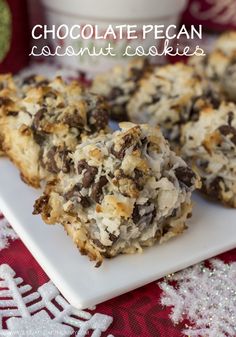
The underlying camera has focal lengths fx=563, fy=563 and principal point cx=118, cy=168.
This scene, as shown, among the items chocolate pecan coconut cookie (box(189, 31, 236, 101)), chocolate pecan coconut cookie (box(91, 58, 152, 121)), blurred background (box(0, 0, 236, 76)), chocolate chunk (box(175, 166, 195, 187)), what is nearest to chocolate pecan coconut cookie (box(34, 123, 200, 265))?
chocolate chunk (box(175, 166, 195, 187))

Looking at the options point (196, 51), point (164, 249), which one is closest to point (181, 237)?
point (164, 249)

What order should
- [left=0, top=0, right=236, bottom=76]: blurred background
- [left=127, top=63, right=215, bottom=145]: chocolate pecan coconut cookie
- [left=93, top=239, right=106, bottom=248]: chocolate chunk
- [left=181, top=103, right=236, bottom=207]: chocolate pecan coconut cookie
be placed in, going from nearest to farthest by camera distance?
[left=93, top=239, right=106, bottom=248]: chocolate chunk < [left=181, top=103, right=236, bottom=207]: chocolate pecan coconut cookie < [left=127, top=63, right=215, bottom=145]: chocolate pecan coconut cookie < [left=0, top=0, right=236, bottom=76]: blurred background

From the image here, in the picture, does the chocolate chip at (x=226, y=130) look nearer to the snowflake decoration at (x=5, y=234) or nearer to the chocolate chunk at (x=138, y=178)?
the chocolate chunk at (x=138, y=178)

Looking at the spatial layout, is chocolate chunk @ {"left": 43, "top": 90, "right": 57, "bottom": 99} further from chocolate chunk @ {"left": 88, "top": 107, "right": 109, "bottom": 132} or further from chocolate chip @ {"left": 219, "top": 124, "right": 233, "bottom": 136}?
chocolate chip @ {"left": 219, "top": 124, "right": 233, "bottom": 136}

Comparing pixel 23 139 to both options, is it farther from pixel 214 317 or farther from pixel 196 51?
pixel 196 51

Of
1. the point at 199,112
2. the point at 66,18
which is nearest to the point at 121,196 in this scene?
the point at 199,112
